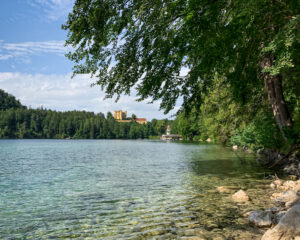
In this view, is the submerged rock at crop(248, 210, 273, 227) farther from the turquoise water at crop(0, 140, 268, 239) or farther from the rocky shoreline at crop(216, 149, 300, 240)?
the turquoise water at crop(0, 140, 268, 239)

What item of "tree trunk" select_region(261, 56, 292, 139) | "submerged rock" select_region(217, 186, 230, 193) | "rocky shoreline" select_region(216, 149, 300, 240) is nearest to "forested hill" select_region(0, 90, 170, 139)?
"tree trunk" select_region(261, 56, 292, 139)

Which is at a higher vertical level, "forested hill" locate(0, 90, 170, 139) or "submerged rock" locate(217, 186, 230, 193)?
"forested hill" locate(0, 90, 170, 139)

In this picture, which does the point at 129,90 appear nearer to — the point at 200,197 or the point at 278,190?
the point at 200,197

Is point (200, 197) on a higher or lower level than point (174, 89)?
lower

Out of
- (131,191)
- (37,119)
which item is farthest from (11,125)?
(131,191)

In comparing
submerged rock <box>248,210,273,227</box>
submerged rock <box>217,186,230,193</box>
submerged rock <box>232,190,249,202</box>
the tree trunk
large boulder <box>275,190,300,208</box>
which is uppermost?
the tree trunk

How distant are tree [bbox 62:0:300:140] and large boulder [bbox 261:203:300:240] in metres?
3.01

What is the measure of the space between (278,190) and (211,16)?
7711 millimetres

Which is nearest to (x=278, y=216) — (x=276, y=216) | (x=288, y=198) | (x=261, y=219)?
(x=276, y=216)

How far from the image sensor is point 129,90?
895cm

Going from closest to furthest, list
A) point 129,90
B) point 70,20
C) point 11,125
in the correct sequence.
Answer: point 70,20 → point 129,90 → point 11,125

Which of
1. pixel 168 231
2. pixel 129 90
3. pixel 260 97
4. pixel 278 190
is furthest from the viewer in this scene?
pixel 260 97

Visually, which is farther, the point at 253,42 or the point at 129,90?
the point at 129,90

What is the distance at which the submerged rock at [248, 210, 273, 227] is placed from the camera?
6324 mm
